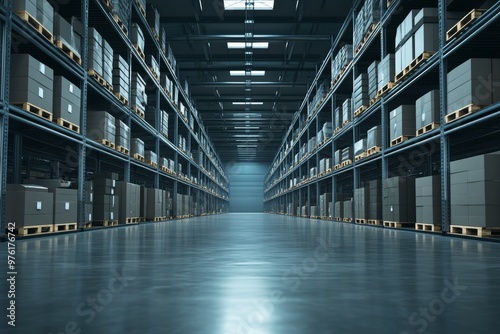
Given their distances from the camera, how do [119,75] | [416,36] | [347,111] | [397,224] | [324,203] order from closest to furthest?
[416,36] → [397,224] → [119,75] → [347,111] → [324,203]

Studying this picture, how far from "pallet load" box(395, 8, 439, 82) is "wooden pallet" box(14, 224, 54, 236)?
22.5 feet

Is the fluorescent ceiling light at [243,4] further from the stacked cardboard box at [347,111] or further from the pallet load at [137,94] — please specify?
the stacked cardboard box at [347,111]

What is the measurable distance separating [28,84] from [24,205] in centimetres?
172

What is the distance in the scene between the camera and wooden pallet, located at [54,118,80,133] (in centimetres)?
732

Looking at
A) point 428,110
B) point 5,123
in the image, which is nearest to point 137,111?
point 5,123

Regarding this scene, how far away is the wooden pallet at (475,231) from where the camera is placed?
19.5ft

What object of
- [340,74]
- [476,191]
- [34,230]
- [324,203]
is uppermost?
[340,74]

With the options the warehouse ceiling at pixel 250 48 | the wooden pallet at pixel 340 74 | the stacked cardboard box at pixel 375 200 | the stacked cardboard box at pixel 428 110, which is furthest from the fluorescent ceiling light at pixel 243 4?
the stacked cardboard box at pixel 428 110

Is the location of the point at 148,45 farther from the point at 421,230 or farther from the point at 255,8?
the point at 421,230

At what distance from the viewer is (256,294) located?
7.69 feet

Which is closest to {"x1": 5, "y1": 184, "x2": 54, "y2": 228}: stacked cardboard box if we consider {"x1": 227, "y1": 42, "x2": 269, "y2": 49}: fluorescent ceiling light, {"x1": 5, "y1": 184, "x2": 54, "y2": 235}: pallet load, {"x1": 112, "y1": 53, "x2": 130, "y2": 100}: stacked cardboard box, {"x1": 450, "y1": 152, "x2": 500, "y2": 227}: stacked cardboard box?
{"x1": 5, "y1": 184, "x2": 54, "y2": 235}: pallet load

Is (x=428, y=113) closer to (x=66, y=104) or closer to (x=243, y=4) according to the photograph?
(x=66, y=104)

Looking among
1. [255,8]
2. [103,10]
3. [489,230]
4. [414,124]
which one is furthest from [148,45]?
[489,230]

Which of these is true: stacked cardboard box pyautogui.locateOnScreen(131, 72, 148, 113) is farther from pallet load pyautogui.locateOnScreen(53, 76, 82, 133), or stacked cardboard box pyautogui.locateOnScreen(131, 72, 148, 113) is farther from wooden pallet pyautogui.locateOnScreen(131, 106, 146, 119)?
pallet load pyautogui.locateOnScreen(53, 76, 82, 133)
